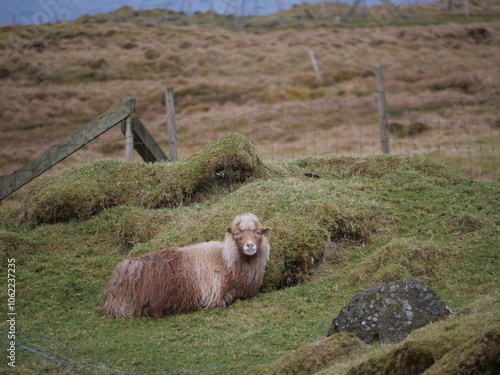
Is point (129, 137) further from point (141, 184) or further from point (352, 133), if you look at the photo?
point (352, 133)

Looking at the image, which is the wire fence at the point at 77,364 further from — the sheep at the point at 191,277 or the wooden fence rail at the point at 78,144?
the wooden fence rail at the point at 78,144

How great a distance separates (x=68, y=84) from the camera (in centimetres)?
4159

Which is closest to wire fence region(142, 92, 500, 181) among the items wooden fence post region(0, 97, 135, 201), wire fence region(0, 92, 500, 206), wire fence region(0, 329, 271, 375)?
wire fence region(0, 92, 500, 206)

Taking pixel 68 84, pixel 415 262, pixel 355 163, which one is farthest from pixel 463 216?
pixel 68 84

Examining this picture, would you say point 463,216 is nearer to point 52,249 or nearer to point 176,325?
point 176,325

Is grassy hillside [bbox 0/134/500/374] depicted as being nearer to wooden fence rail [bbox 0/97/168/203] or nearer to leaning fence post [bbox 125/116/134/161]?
wooden fence rail [bbox 0/97/168/203]

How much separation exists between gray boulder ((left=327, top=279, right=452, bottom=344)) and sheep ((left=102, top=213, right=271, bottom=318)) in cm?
278

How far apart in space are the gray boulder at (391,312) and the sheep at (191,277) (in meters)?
2.78

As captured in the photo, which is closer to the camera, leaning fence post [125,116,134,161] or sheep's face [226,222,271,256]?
sheep's face [226,222,271,256]

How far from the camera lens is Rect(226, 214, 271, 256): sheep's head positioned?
928cm

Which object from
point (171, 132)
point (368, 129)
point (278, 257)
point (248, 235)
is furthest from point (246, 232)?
point (368, 129)

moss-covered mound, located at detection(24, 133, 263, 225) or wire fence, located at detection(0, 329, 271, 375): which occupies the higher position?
moss-covered mound, located at detection(24, 133, 263, 225)

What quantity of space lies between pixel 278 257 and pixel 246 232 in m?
0.97

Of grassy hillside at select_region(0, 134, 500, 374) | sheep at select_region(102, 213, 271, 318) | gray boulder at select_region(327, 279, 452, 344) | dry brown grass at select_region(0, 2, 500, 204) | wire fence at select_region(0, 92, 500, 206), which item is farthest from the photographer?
dry brown grass at select_region(0, 2, 500, 204)
